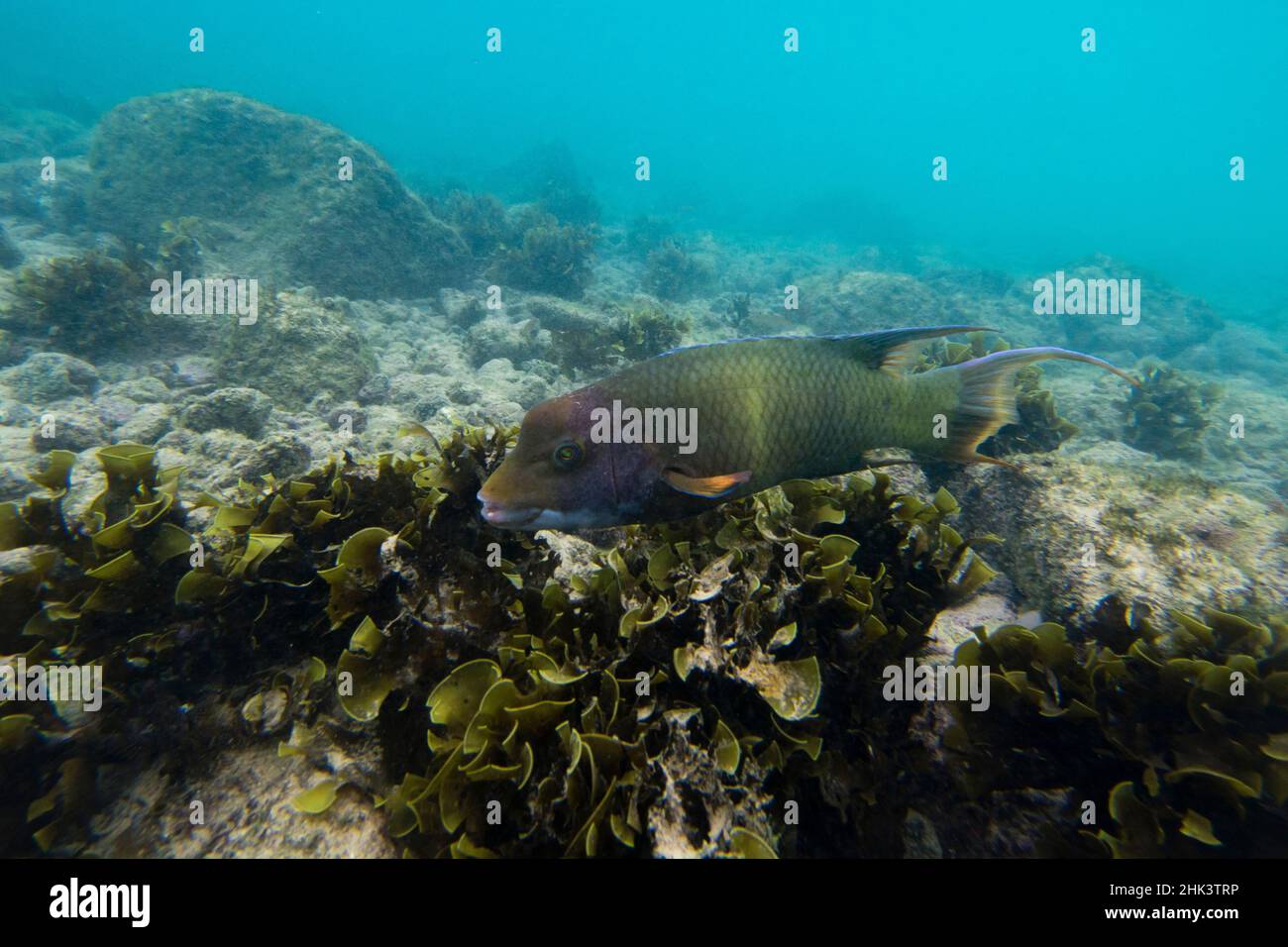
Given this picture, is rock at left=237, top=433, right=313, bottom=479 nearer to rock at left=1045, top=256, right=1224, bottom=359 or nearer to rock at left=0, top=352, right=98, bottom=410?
rock at left=0, top=352, right=98, bottom=410

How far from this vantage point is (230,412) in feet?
19.9

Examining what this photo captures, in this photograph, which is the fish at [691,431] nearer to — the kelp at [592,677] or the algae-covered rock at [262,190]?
the kelp at [592,677]

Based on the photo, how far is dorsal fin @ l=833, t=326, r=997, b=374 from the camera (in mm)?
2648

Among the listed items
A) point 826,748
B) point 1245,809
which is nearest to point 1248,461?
point 1245,809

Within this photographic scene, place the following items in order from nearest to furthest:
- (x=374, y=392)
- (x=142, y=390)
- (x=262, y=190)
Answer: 1. (x=142, y=390)
2. (x=374, y=392)
3. (x=262, y=190)

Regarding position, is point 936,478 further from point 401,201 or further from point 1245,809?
point 401,201

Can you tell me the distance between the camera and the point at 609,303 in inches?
576

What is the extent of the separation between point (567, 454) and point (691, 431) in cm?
60

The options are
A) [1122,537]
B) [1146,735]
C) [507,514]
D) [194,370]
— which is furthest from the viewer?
[194,370]

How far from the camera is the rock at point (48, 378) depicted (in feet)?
21.7

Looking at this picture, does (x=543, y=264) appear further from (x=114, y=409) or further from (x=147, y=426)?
(x=147, y=426)

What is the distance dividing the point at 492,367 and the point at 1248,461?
14.4 meters

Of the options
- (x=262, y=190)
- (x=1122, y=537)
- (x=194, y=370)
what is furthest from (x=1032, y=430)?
(x=262, y=190)

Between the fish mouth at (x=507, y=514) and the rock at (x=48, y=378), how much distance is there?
8.05 metres
